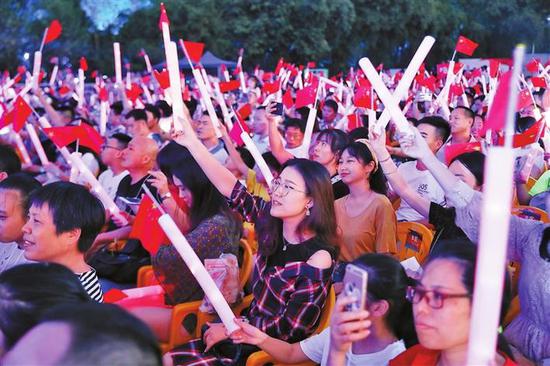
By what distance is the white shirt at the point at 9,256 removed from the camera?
9.66ft

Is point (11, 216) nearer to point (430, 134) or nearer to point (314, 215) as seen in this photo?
point (314, 215)

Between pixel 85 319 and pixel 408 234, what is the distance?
2507 mm

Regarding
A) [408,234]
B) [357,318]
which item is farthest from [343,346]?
[408,234]

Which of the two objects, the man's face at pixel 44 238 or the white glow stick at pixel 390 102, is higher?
the white glow stick at pixel 390 102

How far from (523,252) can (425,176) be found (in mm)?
1762

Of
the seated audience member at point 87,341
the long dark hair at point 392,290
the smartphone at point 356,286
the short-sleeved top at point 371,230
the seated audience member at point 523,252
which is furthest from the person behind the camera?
the short-sleeved top at point 371,230

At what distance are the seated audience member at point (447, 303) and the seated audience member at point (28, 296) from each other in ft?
2.68

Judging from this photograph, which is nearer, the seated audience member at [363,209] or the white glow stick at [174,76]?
the white glow stick at [174,76]

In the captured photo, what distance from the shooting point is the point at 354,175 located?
3.54 meters

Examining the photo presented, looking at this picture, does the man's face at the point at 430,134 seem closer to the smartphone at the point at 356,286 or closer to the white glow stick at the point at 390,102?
the white glow stick at the point at 390,102

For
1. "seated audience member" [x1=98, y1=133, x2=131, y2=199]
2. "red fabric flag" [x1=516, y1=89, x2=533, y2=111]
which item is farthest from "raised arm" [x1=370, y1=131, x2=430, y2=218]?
"red fabric flag" [x1=516, y1=89, x2=533, y2=111]

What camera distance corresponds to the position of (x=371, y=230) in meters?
3.37

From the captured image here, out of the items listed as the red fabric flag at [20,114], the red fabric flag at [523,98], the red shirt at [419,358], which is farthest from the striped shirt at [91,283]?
the red fabric flag at [523,98]

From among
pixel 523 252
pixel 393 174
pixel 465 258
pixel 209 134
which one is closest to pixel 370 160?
pixel 393 174
